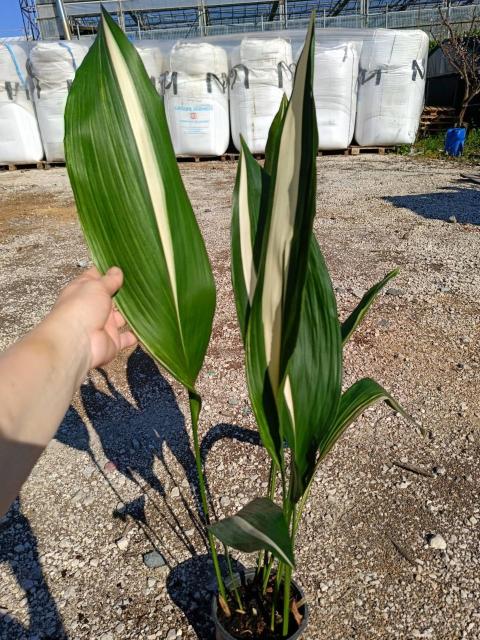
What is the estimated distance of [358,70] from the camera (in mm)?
6227

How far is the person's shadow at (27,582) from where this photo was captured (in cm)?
103

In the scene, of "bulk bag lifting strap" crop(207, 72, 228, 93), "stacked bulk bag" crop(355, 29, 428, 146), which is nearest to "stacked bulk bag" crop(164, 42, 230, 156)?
"bulk bag lifting strap" crop(207, 72, 228, 93)

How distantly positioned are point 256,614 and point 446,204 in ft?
13.1

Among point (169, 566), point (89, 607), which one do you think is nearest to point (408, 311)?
point (169, 566)

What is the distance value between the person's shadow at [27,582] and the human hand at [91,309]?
726mm

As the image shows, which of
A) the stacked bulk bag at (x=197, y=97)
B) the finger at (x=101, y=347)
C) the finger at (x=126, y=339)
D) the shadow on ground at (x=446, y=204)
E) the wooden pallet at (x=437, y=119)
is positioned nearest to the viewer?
the finger at (x=101, y=347)

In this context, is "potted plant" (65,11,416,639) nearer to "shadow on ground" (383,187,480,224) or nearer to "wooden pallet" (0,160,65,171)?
"shadow on ground" (383,187,480,224)

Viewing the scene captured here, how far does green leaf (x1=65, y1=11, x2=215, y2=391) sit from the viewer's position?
22.2 inches

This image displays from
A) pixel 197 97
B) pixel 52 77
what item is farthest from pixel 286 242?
pixel 52 77

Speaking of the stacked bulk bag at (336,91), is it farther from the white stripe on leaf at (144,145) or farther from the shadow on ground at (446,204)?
the white stripe on leaf at (144,145)

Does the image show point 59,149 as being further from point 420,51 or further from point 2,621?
point 2,621

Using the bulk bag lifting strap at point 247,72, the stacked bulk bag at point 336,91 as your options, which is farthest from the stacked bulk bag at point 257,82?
the stacked bulk bag at point 336,91

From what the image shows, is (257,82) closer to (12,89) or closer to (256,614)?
(12,89)

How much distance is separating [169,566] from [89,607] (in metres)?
0.19
